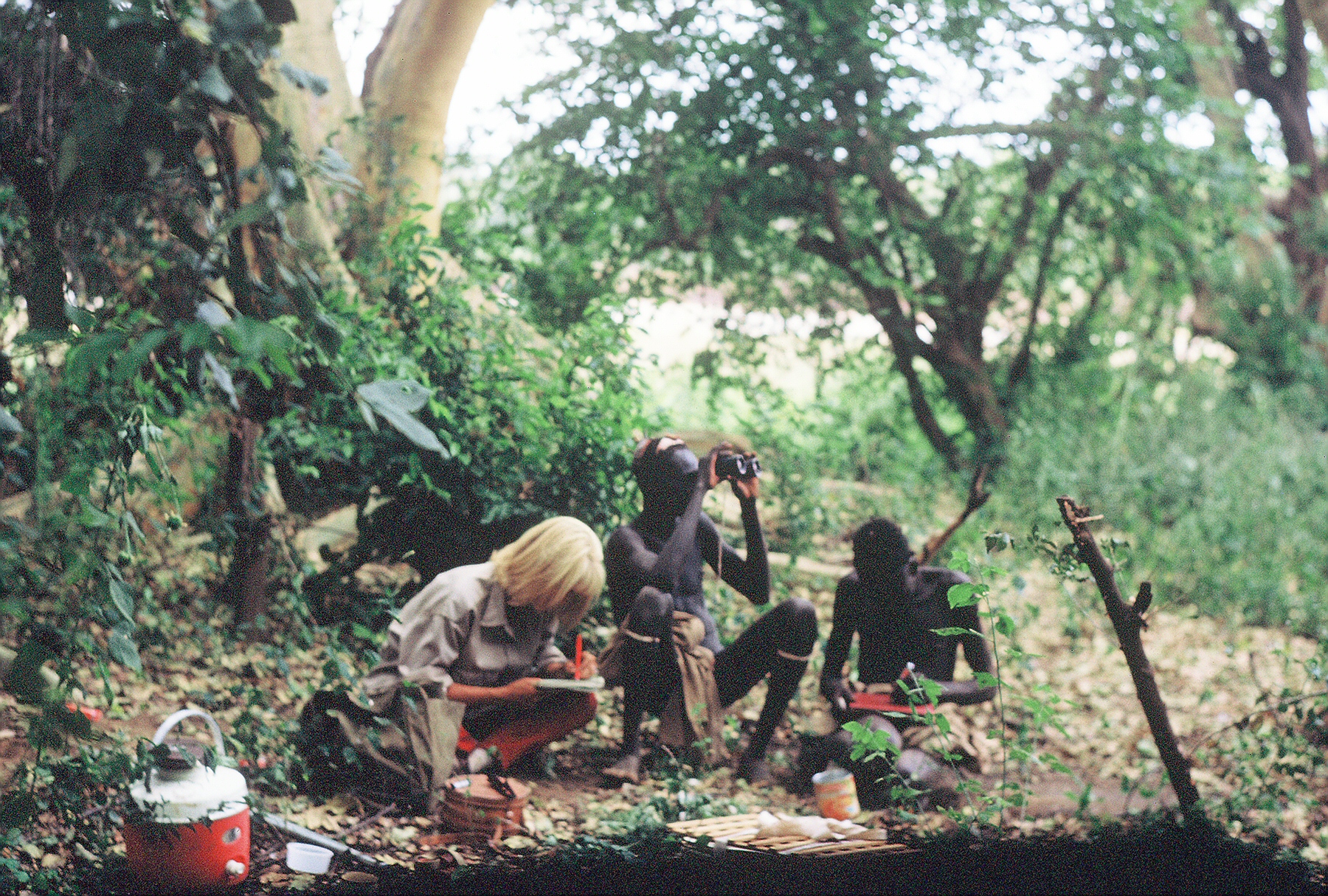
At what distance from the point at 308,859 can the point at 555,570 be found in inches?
44.1

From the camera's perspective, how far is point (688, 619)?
12.8 ft

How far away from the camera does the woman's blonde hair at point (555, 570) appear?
3.30 metres

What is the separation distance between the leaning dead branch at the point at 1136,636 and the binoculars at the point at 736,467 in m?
1.30

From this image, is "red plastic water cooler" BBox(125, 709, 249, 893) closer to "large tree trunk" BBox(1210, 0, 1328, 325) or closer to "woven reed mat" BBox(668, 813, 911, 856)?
"woven reed mat" BBox(668, 813, 911, 856)

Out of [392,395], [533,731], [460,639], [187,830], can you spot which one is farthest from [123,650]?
[533,731]

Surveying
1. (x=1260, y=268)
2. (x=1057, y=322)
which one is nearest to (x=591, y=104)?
(x=1057, y=322)

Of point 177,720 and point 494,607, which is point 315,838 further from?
point 494,607

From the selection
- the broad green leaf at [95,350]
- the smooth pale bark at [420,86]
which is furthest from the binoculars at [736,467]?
the smooth pale bark at [420,86]

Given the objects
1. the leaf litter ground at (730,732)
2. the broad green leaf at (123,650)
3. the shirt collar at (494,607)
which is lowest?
the leaf litter ground at (730,732)

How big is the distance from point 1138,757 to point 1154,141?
4760 mm

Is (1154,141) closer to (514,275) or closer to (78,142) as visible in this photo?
(514,275)

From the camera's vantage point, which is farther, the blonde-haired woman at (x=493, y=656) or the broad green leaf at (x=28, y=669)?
the blonde-haired woman at (x=493, y=656)

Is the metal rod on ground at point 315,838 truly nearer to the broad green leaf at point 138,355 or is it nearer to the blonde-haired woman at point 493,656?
the blonde-haired woman at point 493,656

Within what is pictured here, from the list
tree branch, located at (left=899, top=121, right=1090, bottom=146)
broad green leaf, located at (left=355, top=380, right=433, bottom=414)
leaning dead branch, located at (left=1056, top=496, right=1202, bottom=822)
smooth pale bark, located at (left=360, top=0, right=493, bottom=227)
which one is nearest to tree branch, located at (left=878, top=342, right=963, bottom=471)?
tree branch, located at (left=899, top=121, right=1090, bottom=146)
